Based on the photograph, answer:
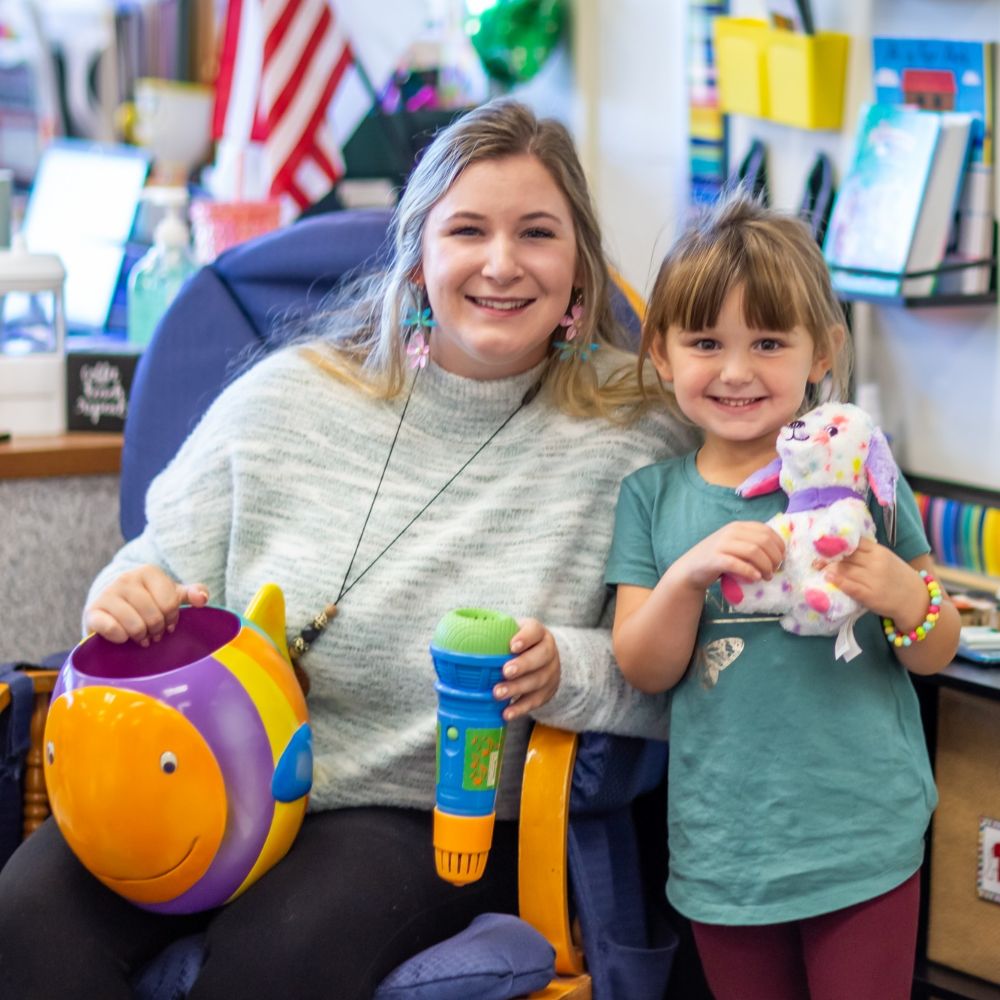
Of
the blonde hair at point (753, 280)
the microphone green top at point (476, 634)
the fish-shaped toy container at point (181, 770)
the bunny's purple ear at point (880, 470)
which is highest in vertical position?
the blonde hair at point (753, 280)

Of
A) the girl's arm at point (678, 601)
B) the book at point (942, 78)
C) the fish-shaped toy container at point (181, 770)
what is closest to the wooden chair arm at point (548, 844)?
the girl's arm at point (678, 601)

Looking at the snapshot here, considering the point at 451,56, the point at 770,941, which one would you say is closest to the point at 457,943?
the point at 770,941

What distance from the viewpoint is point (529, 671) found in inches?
56.9

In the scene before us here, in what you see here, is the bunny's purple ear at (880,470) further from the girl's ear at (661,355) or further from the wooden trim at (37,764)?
the wooden trim at (37,764)

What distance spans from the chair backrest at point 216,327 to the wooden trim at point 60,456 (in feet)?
0.75

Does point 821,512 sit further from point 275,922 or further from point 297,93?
point 297,93

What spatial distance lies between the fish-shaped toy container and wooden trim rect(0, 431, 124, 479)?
75 cm

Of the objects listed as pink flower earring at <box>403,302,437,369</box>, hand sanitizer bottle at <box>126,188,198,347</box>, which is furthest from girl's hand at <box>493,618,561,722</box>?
hand sanitizer bottle at <box>126,188,198,347</box>

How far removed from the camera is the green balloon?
8.98ft

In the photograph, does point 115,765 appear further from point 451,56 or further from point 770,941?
point 451,56

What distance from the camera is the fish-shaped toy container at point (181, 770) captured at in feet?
4.50

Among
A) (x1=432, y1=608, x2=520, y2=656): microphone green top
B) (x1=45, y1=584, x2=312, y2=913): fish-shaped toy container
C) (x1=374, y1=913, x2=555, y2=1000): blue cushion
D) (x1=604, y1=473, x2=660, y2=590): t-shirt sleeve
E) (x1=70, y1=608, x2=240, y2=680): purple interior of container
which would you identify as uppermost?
(x1=604, y1=473, x2=660, y2=590): t-shirt sleeve

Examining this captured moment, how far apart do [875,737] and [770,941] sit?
0.73ft

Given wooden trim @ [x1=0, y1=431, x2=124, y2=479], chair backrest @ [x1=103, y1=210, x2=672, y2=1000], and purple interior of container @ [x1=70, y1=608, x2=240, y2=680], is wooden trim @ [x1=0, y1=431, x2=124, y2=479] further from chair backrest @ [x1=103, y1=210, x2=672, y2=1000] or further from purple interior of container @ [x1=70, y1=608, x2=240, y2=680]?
purple interior of container @ [x1=70, y1=608, x2=240, y2=680]
